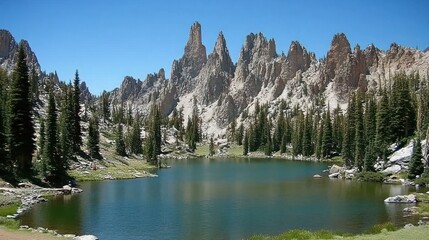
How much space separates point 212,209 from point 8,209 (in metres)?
23.1

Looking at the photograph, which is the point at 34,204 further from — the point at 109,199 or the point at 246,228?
the point at 246,228

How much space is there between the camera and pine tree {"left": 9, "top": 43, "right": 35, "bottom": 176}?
6350cm

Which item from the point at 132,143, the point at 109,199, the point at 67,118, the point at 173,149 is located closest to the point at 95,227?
the point at 109,199

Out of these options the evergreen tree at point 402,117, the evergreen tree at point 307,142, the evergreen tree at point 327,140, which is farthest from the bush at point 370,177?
the evergreen tree at point 307,142

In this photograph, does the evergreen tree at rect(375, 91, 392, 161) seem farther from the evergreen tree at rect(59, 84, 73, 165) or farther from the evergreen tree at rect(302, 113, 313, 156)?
the evergreen tree at rect(302, 113, 313, 156)

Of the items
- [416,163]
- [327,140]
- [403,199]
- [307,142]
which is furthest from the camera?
[307,142]

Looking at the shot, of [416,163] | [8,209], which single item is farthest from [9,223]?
[416,163]

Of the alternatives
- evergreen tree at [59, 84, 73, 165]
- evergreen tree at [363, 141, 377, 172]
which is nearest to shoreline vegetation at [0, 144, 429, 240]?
evergreen tree at [59, 84, 73, 165]

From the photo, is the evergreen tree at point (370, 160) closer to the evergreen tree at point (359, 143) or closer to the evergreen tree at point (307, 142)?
the evergreen tree at point (359, 143)

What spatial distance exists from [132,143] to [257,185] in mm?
78307

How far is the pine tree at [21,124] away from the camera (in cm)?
6350

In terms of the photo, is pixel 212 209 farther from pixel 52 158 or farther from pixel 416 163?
pixel 416 163

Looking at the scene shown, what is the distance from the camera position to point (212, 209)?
53.8 m

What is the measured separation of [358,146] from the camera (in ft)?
329
